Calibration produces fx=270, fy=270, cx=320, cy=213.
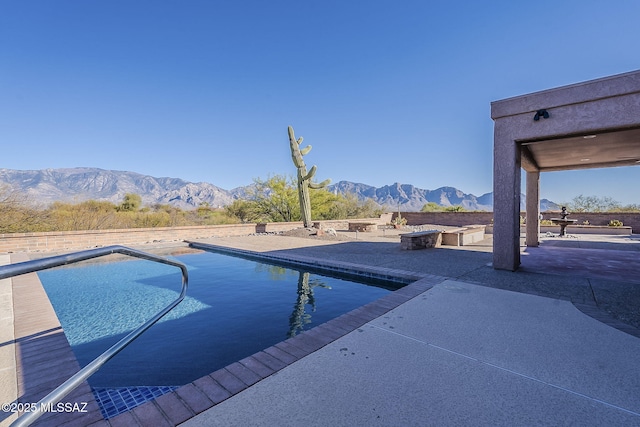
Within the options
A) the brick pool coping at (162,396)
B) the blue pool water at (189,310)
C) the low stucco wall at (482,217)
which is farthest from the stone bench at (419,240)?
the low stucco wall at (482,217)

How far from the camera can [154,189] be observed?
123m

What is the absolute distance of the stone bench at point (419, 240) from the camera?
380 inches

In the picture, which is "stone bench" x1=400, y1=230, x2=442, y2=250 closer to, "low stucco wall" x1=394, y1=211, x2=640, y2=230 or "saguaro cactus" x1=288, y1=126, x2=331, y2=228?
"saguaro cactus" x1=288, y1=126, x2=331, y2=228

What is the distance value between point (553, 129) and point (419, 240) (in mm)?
5150

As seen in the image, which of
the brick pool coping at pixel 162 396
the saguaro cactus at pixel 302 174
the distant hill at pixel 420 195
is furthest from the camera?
the distant hill at pixel 420 195

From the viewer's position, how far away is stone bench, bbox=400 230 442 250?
31.7ft

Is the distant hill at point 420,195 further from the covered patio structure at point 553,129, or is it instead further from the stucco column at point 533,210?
the covered patio structure at point 553,129

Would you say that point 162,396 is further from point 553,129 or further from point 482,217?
point 482,217

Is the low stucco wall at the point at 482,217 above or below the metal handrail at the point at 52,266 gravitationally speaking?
above

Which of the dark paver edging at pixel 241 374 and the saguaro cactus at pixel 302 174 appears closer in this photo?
the dark paver edging at pixel 241 374

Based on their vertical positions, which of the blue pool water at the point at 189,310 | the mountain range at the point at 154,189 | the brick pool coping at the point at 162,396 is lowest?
the blue pool water at the point at 189,310

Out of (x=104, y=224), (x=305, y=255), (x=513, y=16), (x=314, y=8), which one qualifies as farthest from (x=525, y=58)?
(x=104, y=224)

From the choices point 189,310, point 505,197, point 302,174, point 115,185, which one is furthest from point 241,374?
point 115,185

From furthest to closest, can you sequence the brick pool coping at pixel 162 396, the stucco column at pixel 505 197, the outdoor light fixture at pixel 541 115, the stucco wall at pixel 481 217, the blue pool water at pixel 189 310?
the stucco wall at pixel 481 217
the stucco column at pixel 505 197
the outdoor light fixture at pixel 541 115
the blue pool water at pixel 189 310
the brick pool coping at pixel 162 396
